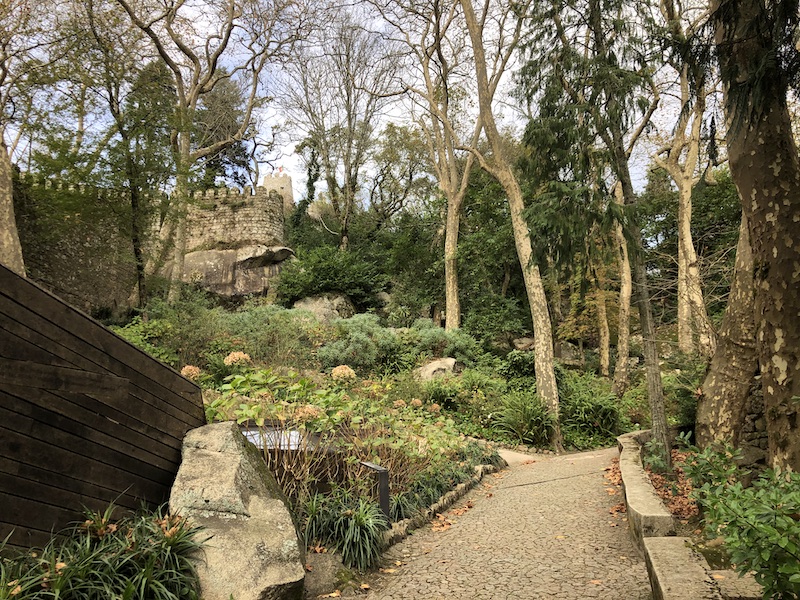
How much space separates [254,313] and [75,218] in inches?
186

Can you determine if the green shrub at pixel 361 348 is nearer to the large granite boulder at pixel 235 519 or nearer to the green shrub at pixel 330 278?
the green shrub at pixel 330 278

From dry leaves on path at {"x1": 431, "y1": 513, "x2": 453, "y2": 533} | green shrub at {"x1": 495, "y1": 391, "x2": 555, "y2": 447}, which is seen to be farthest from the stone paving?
green shrub at {"x1": 495, "y1": 391, "x2": 555, "y2": 447}

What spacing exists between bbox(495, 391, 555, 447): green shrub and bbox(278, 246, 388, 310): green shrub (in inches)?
383

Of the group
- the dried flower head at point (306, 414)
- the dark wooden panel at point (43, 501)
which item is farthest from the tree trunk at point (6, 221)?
the dark wooden panel at point (43, 501)

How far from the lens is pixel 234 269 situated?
18.5 meters

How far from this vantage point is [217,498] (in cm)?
302

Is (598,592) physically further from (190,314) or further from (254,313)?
(254,313)

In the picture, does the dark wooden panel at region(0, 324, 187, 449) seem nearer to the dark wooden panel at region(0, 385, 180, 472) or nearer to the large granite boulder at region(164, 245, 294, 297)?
the dark wooden panel at region(0, 385, 180, 472)

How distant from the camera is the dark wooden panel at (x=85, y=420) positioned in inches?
93.4

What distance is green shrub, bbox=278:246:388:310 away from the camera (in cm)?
1806

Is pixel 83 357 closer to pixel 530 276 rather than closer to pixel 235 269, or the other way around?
pixel 530 276

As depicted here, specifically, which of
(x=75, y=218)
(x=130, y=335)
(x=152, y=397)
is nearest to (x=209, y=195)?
(x=75, y=218)

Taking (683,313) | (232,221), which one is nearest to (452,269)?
(683,313)

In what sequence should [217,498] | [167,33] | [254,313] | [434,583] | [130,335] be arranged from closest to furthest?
[217,498] < [434,583] < [130,335] < [254,313] < [167,33]
